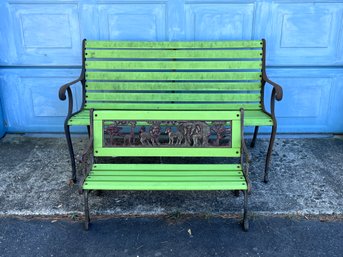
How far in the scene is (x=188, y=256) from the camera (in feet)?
8.31

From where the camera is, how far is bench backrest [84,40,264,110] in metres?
3.68

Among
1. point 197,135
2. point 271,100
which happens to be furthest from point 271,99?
point 197,135

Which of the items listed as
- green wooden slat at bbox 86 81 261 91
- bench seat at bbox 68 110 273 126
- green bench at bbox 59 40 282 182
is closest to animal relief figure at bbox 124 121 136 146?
bench seat at bbox 68 110 273 126

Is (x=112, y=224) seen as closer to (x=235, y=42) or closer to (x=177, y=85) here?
(x=177, y=85)

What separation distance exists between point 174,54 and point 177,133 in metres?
1.17

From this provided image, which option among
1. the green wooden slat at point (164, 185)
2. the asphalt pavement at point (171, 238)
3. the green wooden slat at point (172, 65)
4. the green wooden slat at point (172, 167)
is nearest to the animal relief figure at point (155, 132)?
the green wooden slat at point (172, 167)

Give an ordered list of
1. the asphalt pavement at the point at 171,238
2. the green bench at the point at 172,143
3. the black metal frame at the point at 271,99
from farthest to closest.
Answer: the black metal frame at the point at 271,99
the green bench at the point at 172,143
the asphalt pavement at the point at 171,238

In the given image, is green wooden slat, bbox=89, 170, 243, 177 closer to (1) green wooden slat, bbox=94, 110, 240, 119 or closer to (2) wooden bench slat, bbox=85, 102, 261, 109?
(1) green wooden slat, bbox=94, 110, 240, 119

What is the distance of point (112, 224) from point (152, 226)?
12.6 inches

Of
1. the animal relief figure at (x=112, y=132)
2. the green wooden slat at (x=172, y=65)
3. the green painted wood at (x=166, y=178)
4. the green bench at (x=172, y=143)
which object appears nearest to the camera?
the green painted wood at (x=166, y=178)

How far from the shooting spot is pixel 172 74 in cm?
371

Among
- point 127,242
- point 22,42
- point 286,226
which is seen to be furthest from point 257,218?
point 22,42

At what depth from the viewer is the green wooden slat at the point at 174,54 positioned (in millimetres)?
3674

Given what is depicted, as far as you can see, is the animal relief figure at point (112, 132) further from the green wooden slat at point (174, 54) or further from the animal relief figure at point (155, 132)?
the green wooden slat at point (174, 54)
